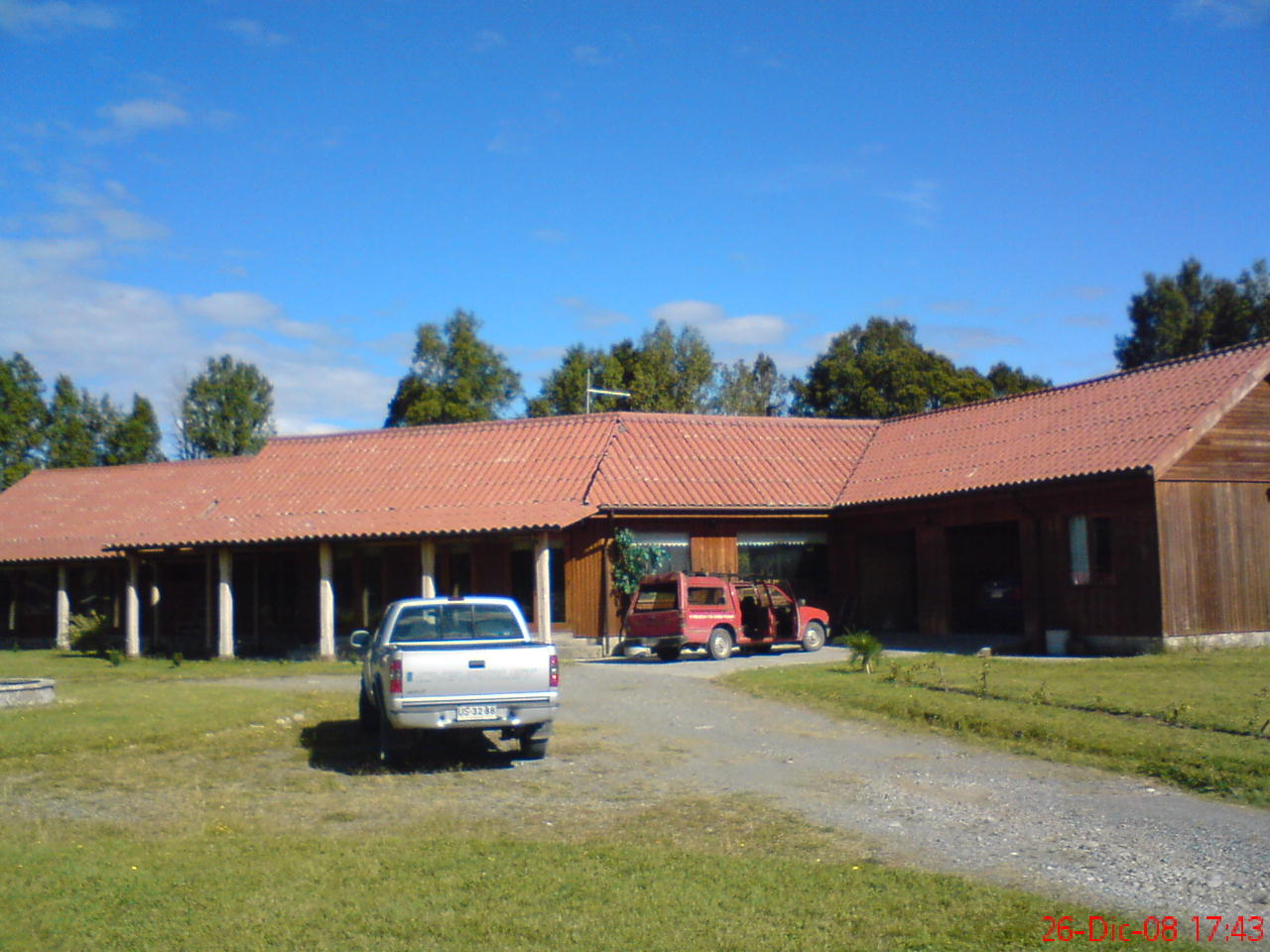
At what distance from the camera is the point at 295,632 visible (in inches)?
1182

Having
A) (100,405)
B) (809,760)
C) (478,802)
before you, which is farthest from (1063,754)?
(100,405)

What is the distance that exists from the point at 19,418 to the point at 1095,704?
184 feet

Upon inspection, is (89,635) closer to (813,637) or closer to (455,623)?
(813,637)

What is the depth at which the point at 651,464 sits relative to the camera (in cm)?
2847

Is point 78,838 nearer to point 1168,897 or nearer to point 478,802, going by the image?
point 478,802

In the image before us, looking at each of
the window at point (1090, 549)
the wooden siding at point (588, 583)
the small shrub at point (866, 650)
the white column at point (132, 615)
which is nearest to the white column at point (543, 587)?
the wooden siding at point (588, 583)

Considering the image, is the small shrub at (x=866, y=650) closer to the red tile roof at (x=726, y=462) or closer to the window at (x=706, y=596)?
the window at (x=706, y=596)

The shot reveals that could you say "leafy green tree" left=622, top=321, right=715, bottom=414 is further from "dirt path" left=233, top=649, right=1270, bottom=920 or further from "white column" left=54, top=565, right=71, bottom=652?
"dirt path" left=233, top=649, right=1270, bottom=920

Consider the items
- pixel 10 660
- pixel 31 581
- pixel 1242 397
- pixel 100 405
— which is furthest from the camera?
pixel 100 405

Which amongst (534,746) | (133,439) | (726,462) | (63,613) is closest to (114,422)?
(133,439)

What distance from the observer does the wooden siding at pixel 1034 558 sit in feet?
71.2

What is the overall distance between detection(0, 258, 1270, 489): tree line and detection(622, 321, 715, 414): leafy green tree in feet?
0.20

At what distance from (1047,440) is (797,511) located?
232 inches

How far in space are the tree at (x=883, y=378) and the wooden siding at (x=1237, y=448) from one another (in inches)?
1292
